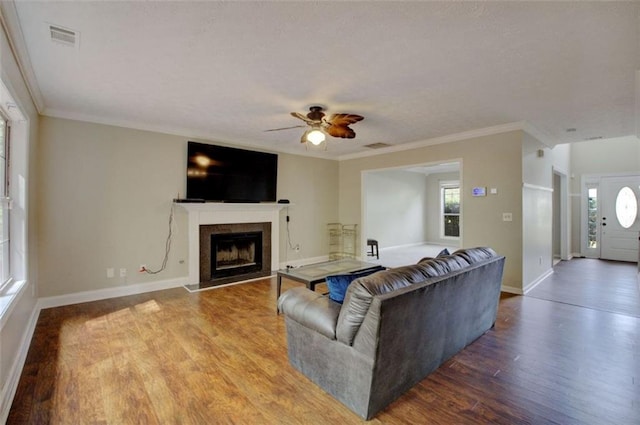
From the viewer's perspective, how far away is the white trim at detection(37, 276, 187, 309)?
390 centimetres

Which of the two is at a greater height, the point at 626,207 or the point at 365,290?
the point at 626,207

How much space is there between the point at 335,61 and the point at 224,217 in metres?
3.57

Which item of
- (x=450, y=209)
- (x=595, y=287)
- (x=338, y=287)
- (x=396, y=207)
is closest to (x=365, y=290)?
(x=338, y=287)

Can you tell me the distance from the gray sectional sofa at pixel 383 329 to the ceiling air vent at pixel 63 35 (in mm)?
2566

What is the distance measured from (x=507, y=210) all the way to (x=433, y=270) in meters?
3.09

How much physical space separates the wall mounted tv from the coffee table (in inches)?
79.8

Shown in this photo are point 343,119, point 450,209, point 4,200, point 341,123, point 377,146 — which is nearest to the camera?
point 4,200

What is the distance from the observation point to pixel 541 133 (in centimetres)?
486

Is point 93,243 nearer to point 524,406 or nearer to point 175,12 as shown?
point 175,12

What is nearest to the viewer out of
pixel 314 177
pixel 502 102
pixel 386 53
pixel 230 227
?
pixel 386 53

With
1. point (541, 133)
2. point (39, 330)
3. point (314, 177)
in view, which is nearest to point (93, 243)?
point (39, 330)

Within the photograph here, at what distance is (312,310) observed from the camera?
2.21 meters

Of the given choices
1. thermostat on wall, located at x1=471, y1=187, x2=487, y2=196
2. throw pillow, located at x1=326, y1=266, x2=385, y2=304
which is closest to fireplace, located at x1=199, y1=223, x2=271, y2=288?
throw pillow, located at x1=326, y1=266, x2=385, y2=304

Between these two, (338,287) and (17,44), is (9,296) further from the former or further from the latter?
(338,287)
